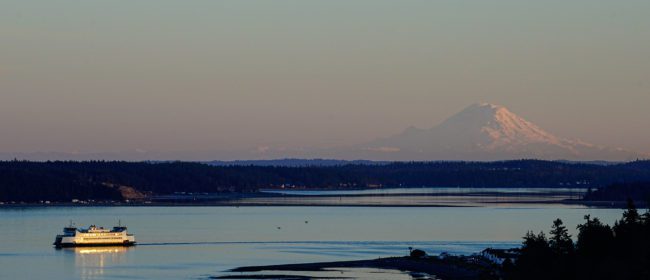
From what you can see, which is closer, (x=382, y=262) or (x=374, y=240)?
(x=382, y=262)

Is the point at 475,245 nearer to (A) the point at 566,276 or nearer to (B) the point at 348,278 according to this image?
(B) the point at 348,278

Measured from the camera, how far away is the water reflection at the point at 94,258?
112819 millimetres

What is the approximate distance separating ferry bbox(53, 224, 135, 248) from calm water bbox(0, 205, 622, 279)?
1417mm

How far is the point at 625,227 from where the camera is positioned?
96.1 meters

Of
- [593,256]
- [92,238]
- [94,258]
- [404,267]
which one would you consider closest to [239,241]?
[92,238]

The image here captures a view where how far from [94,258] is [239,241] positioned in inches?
674

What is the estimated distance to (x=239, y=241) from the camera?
472 feet

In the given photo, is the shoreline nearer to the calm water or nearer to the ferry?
the calm water

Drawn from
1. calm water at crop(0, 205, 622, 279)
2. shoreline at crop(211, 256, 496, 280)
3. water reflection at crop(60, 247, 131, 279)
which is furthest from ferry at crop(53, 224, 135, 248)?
shoreline at crop(211, 256, 496, 280)

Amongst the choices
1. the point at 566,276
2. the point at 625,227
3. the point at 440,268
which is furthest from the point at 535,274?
the point at 440,268

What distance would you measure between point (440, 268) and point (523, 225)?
6109 cm

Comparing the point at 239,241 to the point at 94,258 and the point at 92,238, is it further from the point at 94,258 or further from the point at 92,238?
the point at 94,258

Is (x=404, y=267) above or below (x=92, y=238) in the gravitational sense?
below

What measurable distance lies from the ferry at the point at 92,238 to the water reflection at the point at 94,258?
0.88 meters
